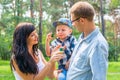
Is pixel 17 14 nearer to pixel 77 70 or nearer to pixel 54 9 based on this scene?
pixel 54 9

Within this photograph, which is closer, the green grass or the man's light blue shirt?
the man's light blue shirt

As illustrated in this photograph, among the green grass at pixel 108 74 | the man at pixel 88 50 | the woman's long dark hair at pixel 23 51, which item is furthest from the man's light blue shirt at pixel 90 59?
the green grass at pixel 108 74

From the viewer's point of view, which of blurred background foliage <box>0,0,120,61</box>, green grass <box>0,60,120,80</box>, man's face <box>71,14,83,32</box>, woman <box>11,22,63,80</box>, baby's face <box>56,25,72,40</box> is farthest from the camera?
blurred background foliage <box>0,0,120,61</box>

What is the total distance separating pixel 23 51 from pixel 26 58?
7 centimetres

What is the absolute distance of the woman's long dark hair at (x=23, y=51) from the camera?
306cm

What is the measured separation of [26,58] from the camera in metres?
3.07

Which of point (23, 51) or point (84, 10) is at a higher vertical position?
point (84, 10)

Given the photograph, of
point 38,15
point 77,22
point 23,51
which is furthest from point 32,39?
point 38,15

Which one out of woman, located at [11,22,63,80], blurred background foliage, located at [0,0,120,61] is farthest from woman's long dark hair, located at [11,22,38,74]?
blurred background foliage, located at [0,0,120,61]

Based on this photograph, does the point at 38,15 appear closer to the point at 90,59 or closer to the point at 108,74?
the point at 108,74

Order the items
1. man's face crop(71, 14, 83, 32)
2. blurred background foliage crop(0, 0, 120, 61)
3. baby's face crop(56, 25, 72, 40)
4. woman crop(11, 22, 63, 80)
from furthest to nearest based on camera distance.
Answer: blurred background foliage crop(0, 0, 120, 61)
baby's face crop(56, 25, 72, 40)
woman crop(11, 22, 63, 80)
man's face crop(71, 14, 83, 32)

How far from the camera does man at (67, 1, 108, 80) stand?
250 cm

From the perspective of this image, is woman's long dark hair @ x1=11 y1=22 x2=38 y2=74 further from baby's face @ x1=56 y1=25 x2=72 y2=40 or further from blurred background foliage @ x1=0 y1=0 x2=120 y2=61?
blurred background foliage @ x1=0 y1=0 x2=120 y2=61

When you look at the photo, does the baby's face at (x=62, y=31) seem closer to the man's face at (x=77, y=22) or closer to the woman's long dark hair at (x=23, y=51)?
the woman's long dark hair at (x=23, y=51)
